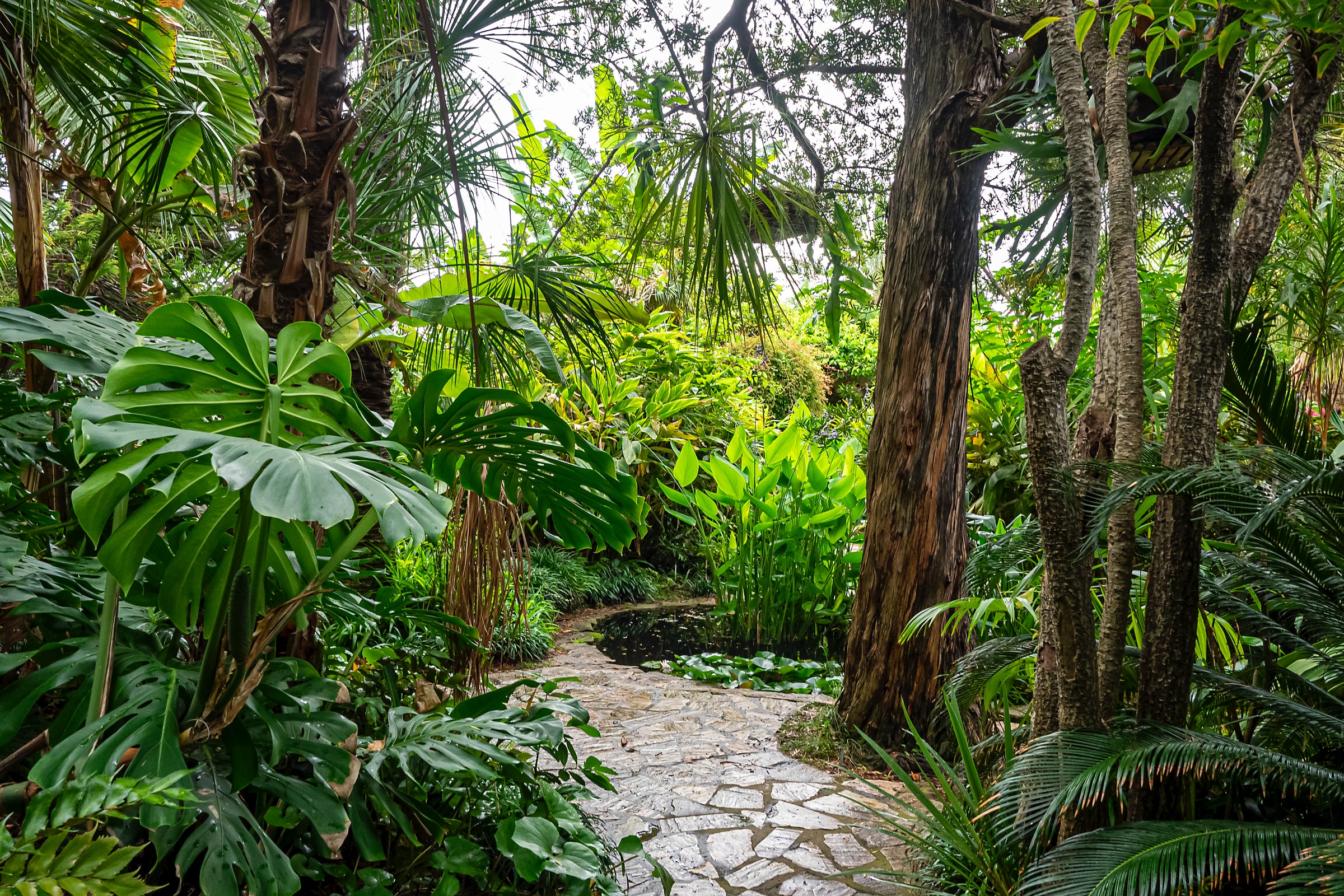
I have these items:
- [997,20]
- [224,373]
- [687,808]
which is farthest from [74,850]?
[997,20]

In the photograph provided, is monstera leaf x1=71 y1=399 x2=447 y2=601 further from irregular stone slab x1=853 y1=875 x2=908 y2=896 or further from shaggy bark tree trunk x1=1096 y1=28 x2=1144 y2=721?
irregular stone slab x1=853 y1=875 x2=908 y2=896

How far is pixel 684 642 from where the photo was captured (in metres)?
5.22

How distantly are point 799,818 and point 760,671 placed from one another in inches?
80.6

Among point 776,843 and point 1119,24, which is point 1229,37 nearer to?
point 1119,24

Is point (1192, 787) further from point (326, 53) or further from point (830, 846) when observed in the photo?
point (326, 53)

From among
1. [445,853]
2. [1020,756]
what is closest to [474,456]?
[445,853]

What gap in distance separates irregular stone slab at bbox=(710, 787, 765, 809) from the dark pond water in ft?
6.81

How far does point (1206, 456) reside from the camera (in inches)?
57.9

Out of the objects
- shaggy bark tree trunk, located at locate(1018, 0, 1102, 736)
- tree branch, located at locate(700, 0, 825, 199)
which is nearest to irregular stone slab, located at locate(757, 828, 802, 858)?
shaggy bark tree trunk, located at locate(1018, 0, 1102, 736)

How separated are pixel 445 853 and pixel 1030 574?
163 cm

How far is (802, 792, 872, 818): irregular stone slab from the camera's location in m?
2.35

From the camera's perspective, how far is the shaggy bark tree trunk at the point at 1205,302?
57.1 inches

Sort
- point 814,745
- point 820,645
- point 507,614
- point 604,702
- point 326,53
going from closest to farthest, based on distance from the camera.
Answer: point 326,53, point 507,614, point 814,745, point 604,702, point 820,645

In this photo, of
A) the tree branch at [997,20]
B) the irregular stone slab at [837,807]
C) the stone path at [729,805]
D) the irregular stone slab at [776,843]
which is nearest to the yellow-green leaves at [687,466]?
the stone path at [729,805]
